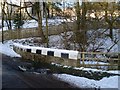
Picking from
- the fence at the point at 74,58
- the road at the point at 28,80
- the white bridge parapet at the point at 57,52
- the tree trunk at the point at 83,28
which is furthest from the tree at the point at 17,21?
the road at the point at 28,80

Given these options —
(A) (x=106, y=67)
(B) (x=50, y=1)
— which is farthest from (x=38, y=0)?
(A) (x=106, y=67)

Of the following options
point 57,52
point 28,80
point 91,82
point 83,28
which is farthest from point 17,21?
point 91,82

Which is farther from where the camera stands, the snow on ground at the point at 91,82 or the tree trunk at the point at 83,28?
the tree trunk at the point at 83,28

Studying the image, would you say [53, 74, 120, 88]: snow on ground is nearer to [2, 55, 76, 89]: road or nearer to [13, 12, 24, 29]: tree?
[2, 55, 76, 89]: road

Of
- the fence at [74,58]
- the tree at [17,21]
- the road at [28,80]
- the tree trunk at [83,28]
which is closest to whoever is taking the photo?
the road at [28,80]

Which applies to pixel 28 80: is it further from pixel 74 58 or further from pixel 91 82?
pixel 74 58

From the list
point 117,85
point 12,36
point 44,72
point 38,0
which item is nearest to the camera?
point 117,85

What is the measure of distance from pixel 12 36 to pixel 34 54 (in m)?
23.0

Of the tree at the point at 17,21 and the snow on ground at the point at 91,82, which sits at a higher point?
the tree at the point at 17,21

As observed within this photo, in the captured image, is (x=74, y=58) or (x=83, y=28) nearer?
(x=74, y=58)

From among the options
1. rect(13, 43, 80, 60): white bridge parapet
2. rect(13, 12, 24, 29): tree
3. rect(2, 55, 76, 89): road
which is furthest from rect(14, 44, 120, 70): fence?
rect(13, 12, 24, 29): tree

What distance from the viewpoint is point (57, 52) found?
74.2ft

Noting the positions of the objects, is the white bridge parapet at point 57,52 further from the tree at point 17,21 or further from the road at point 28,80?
the tree at point 17,21

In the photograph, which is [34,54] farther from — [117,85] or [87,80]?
[117,85]
